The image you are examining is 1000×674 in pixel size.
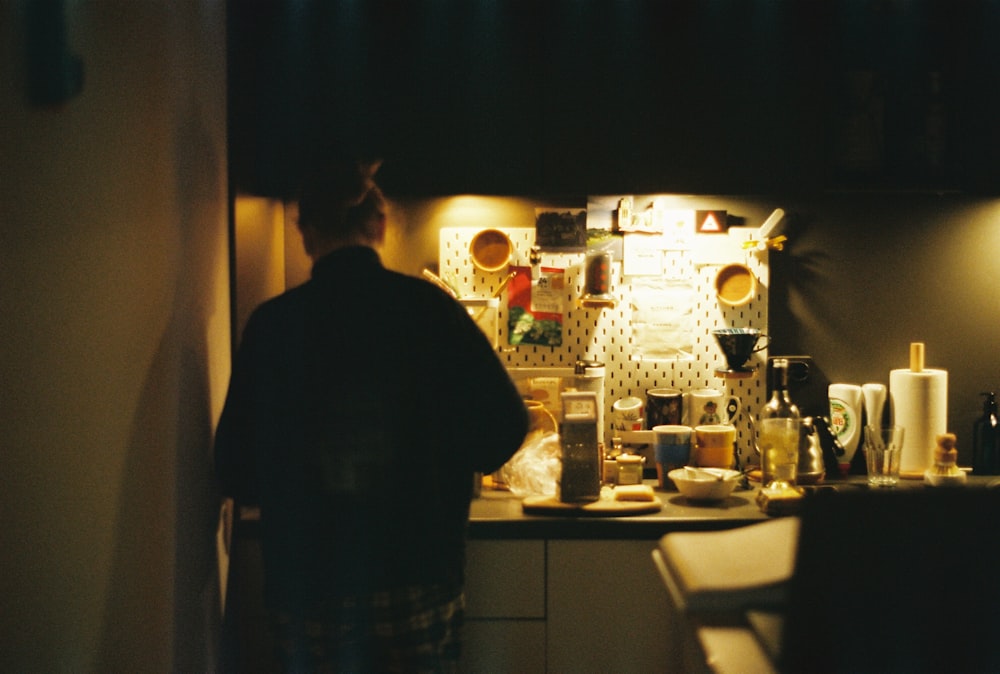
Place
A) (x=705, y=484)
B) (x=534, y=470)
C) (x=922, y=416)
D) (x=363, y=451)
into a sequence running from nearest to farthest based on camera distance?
(x=363, y=451) < (x=705, y=484) < (x=534, y=470) < (x=922, y=416)

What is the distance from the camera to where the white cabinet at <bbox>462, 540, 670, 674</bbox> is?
6.82 feet

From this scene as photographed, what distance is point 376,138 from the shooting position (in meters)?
2.27

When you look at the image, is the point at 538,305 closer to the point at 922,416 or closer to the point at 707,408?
the point at 707,408

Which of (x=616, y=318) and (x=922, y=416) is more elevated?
(x=616, y=318)

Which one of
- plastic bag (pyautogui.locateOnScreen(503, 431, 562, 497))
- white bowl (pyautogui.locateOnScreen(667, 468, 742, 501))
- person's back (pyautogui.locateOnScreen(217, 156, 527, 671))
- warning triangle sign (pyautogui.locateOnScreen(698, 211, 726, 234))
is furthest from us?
warning triangle sign (pyautogui.locateOnScreen(698, 211, 726, 234))

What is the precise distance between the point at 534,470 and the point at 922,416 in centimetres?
125

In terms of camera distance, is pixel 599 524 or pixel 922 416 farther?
pixel 922 416

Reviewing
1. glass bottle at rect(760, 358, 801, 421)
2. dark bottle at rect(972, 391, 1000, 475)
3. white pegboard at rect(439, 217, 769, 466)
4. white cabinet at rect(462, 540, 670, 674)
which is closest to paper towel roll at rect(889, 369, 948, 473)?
dark bottle at rect(972, 391, 1000, 475)

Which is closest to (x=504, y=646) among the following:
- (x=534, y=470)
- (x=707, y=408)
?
(x=534, y=470)

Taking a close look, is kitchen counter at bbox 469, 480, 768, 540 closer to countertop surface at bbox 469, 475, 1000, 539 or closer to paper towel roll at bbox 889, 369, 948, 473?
countertop surface at bbox 469, 475, 1000, 539

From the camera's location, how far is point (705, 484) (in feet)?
7.25

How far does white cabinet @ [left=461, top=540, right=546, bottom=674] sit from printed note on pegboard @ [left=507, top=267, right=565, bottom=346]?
823mm

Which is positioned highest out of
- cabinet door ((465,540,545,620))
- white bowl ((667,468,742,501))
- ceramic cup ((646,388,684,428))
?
ceramic cup ((646,388,684,428))

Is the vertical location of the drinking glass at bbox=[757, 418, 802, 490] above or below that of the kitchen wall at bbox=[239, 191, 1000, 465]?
below
